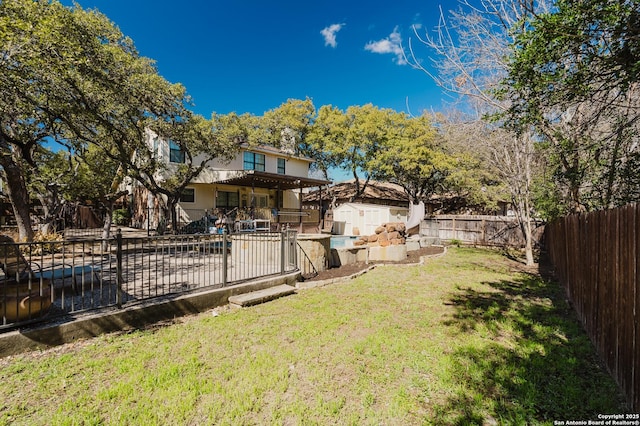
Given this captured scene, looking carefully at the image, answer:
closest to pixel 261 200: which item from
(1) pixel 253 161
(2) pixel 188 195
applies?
(1) pixel 253 161

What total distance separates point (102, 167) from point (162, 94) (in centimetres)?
599

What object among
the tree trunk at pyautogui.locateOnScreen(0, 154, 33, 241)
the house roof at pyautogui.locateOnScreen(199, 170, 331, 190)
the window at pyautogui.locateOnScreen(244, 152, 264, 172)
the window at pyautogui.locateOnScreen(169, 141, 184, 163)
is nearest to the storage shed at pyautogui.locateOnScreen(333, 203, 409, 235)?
the house roof at pyautogui.locateOnScreen(199, 170, 331, 190)

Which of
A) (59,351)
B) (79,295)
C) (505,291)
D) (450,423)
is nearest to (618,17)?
(450,423)

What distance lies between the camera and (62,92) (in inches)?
364

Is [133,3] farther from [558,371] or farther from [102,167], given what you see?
[558,371]

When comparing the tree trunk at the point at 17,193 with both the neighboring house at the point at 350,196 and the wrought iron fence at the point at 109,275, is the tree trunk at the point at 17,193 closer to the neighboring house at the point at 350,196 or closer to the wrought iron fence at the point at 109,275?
the wrought iron fence at the point at 109,275

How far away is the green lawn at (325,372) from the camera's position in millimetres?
2635

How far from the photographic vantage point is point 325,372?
10.9ft

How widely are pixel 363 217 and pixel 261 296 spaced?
665 inches

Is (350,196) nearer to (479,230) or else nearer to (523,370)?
(479,230)

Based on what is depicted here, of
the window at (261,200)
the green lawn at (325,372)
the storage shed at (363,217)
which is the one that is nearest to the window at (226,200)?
the window at (261,200)

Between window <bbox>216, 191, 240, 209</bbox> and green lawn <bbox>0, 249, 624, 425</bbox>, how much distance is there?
1579 cm

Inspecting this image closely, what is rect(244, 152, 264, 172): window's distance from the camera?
2144cm

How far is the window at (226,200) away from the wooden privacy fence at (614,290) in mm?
19064
